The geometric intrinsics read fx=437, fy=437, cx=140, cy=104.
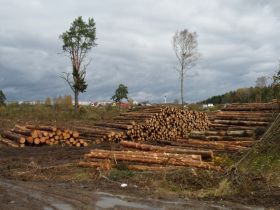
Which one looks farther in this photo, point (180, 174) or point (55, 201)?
point (180, 174)

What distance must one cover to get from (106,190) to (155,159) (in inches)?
104

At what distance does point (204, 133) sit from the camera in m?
16.9

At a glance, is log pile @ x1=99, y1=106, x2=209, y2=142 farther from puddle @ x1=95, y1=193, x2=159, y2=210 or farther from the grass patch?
the grass patch

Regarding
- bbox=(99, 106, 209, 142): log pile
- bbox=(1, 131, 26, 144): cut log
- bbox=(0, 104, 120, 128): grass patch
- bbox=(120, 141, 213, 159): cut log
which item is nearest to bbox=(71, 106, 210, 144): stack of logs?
bbox=(99, 106, 209, 142): log pile

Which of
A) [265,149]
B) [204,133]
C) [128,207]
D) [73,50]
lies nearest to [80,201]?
[128,207]

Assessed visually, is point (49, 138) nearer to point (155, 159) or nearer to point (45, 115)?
point (155, 159)

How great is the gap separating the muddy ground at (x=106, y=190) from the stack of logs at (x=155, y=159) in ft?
1.37

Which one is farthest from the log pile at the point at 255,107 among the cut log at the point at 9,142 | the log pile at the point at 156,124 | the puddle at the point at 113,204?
the puddle at the point at 113,204

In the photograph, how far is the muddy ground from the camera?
7.86m

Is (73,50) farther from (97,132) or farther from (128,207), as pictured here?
(128,207)

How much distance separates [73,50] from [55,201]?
106 ft

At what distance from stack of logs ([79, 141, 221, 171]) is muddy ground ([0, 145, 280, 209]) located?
0.42m

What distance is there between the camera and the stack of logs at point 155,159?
11117mm

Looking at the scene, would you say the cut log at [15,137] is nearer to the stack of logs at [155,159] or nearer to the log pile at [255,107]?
the stack of logs at [155,159]
